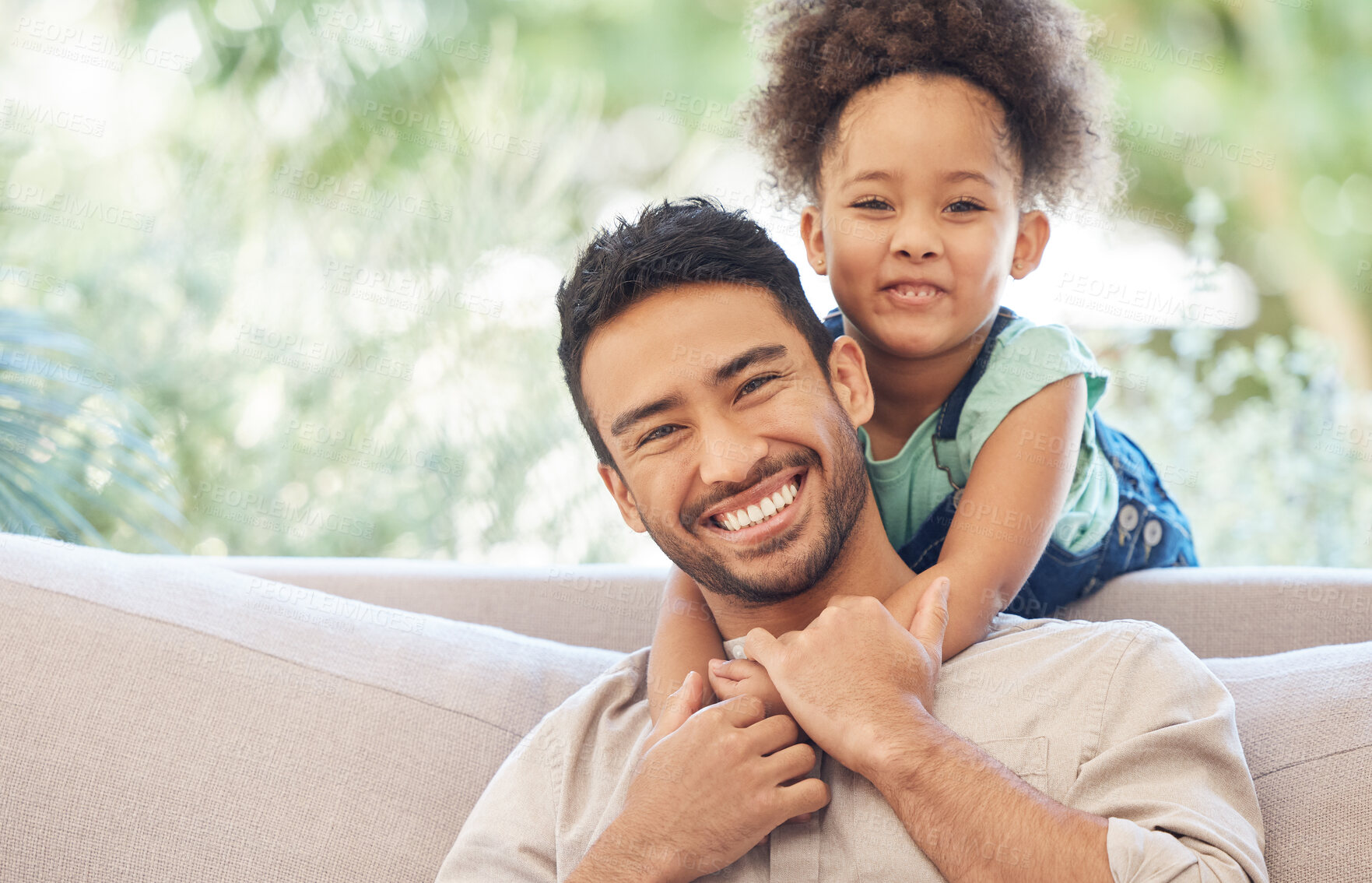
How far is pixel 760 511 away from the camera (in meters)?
1.62

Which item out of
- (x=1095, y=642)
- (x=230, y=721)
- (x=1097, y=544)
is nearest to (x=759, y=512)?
(x=1095, y=642)

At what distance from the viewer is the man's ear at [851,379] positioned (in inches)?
69.9

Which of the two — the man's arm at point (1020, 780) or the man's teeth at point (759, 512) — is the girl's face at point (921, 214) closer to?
the man's teeth at point (759, 512)

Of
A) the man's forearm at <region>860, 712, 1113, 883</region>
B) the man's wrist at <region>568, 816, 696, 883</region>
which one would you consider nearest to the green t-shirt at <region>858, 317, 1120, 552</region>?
the man's forearm at <region>860, 712, 1113, 883</region>

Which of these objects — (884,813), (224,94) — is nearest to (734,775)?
(884,813)

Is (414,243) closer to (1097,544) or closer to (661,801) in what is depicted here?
(1097,544)

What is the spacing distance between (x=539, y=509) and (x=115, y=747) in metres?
2.66

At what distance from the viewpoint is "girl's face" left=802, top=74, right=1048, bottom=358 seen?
71.2 inches

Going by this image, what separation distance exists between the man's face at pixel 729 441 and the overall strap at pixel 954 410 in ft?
1.00

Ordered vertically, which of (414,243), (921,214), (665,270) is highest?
(921,214)

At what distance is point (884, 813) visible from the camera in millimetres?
1468

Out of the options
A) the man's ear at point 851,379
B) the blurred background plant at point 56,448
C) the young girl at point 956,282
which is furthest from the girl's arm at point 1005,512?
the blurred background plant at point 56,448

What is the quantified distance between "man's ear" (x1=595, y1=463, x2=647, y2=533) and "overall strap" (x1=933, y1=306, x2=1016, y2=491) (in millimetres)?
580

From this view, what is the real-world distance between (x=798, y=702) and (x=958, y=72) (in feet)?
3.79
